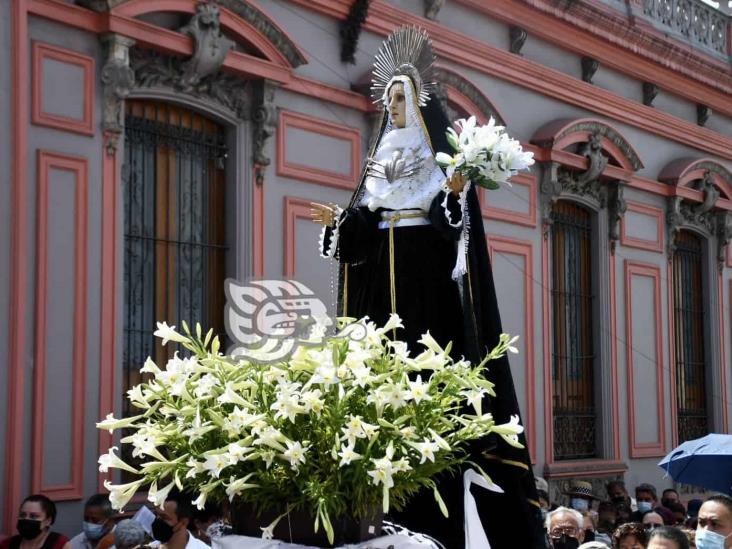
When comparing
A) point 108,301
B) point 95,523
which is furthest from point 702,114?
point 95,523

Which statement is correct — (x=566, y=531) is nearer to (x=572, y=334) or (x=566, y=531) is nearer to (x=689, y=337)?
(x=572, y=334)

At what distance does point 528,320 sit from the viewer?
12.6m

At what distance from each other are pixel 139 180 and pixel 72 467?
7.16 feet

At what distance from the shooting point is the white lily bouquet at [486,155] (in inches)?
201

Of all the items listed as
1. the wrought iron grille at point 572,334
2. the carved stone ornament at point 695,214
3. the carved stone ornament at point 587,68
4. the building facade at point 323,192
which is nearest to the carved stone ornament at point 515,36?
the building facade at point 323,192

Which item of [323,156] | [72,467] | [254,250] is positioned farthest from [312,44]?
[72,467]

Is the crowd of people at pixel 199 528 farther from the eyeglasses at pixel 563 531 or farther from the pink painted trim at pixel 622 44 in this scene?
the pink painted trim at pixel 622 44

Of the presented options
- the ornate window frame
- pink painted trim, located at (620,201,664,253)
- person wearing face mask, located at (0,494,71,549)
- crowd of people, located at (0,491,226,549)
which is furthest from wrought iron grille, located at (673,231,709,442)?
person wearing face mask, located at (0,494,71,549)

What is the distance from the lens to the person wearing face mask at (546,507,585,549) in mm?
6980

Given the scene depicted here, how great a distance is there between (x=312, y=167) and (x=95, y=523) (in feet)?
11.8

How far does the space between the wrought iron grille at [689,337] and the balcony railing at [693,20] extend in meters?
2.59

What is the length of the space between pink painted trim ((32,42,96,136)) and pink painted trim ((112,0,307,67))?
1.44 ft

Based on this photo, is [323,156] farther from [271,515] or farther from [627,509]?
[271,515]

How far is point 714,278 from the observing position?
52.6 feet
